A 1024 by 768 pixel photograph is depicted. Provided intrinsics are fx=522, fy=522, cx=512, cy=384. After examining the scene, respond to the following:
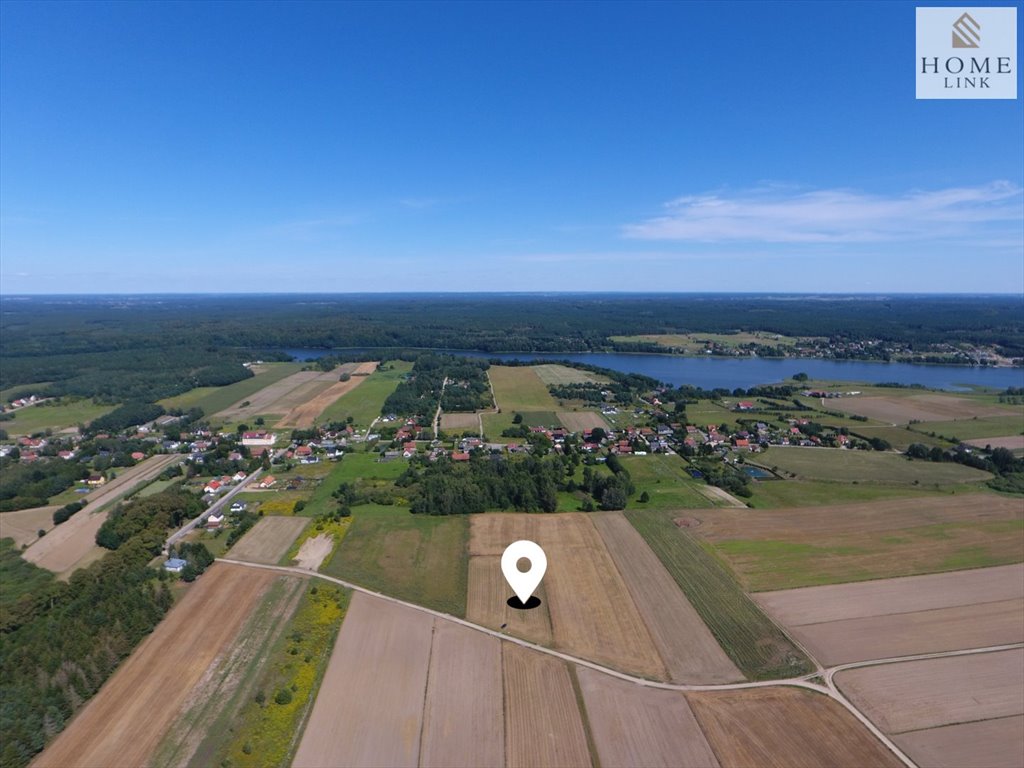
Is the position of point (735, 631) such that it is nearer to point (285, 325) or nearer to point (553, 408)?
→ point (553, 408)

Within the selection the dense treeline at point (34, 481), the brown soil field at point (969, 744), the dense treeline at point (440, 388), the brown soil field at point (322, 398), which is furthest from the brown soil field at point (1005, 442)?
the dense treeline at point (34, 481)

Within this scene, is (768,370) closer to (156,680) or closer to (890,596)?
(890,596)

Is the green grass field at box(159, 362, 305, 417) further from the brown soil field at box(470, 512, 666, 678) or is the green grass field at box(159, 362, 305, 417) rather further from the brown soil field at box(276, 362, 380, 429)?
the brown soil field at box(470, 512, 666, 678)

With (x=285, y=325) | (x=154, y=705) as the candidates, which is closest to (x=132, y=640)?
(x=154, y=705)

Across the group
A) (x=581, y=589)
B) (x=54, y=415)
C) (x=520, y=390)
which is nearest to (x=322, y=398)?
(x=520, y=390)

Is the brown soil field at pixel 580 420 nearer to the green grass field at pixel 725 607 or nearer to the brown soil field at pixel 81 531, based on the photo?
the green grass field at pixel 725 607

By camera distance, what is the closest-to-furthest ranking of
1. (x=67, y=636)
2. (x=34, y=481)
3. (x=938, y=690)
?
(x=938, y=690) → (x=67, y=636) → (x=34, y=481)

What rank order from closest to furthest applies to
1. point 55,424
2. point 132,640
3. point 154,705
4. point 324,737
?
point 324,737 < point 154,705 < point 132,640 < point 55,424
